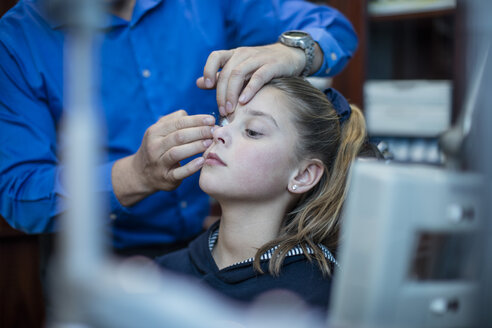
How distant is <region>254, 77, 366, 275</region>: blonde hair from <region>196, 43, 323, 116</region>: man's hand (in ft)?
0.26

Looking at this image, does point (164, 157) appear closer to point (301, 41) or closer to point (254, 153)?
point (254, 153)

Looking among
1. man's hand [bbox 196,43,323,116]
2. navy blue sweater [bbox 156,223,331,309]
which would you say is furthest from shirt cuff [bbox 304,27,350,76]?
navy blue sweater [bbox 156,223,331,309]

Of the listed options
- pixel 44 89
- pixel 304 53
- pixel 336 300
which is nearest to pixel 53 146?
pixel 44 89

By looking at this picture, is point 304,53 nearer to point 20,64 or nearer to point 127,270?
point 20,64

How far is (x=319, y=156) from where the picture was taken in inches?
47.3

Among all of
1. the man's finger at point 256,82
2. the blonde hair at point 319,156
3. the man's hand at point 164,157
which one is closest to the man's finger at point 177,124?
the man's hand at point 164,157

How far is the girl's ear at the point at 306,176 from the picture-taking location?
1.18 meters

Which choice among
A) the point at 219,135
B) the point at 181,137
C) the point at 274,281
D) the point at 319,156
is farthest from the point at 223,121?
the point at 274,281

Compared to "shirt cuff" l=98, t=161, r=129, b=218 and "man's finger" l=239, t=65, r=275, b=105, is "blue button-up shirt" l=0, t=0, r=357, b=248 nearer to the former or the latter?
"shirt cuff" l=98, t=161, r=129, b=218

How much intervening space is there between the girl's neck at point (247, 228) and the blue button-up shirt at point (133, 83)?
157 mm

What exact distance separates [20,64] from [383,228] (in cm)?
95

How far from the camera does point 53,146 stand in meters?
1.17

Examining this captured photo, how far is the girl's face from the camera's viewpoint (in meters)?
1.07

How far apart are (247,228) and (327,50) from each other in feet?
1.55
